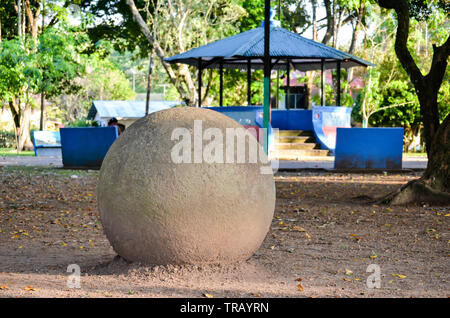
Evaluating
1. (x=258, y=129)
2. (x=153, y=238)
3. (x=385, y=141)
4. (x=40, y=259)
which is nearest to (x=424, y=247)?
(x=153, y=238)

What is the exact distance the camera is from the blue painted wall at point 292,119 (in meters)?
23.7

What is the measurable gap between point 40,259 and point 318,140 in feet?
55.4

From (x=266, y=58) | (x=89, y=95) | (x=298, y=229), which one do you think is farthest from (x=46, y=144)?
(x=89, y=95)

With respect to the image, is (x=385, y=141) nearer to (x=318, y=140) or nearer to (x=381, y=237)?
(x=318, y=140)

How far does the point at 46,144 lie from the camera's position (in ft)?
84.8

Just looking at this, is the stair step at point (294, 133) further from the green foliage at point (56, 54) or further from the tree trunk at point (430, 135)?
the tree trunk at point (430, 135)

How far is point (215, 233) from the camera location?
5566mm

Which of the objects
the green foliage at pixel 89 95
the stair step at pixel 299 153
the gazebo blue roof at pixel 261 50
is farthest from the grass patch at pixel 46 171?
the green foliage at pixel 89 95

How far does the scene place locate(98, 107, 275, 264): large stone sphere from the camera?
18.0 feet

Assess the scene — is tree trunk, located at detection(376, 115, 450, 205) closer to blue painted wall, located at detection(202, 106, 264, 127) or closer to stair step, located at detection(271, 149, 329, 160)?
stair step, located at detection(271, 149, 329, 160)

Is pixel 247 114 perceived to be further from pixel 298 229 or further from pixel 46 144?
pixel 298 229

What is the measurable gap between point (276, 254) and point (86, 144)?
11676mm

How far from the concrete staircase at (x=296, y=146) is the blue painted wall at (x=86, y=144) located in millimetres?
6467

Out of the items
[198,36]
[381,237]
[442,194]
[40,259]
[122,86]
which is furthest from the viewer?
[122,86]
